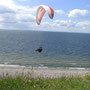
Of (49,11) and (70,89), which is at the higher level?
(49,11)

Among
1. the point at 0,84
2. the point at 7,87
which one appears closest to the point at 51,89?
the point at 7,87

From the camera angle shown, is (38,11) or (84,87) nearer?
(84,87)

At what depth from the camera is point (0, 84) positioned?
4.91 m

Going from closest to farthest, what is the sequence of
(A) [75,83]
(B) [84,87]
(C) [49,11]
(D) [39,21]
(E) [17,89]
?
(E) [17,89], (B) [84,87], (A) [75,83], (C) [49,11], (D) [39,21]

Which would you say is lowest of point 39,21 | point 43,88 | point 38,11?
point 43,88

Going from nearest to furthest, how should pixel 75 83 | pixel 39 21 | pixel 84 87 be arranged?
1. pixel 84 87
2. pixel 75 83
3. pixel 39 21

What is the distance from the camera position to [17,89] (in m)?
4.48

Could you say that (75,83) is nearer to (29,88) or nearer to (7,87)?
(29,88)

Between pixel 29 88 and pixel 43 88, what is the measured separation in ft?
1.41

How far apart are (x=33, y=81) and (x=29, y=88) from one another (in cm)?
74

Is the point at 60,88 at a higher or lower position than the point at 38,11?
lower

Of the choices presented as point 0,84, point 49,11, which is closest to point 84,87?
point 0,84

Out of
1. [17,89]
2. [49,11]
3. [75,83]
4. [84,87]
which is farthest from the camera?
[49,11]

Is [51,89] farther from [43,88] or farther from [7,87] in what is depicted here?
[7,87]
